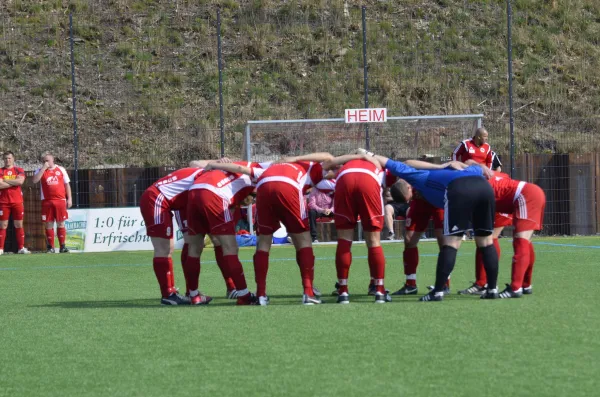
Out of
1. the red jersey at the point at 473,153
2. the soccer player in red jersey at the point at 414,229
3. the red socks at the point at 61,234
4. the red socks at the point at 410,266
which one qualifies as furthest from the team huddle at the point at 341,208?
the red socks at the point at 61,234

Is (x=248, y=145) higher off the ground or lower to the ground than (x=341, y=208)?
higher

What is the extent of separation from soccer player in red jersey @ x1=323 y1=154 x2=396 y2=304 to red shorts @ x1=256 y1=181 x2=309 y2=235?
0.39 metres

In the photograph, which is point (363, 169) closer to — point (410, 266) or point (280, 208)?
point (280, 208)

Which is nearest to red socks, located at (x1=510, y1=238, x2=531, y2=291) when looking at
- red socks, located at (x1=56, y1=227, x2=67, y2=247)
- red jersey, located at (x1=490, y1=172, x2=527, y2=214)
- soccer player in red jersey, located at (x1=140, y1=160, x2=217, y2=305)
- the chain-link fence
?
red jersey, located at (x1=490, y1=172, x2=527, y2=214)

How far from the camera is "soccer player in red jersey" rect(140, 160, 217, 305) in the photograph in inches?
395

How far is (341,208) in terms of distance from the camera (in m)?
9.48

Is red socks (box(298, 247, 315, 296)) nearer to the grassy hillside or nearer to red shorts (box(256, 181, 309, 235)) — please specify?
red shorts (box(256, 181, 309, 235))

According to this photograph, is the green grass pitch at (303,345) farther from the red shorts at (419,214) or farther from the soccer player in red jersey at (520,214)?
the red shorts at (419,214)

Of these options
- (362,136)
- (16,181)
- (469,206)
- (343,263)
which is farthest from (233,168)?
(362,136)

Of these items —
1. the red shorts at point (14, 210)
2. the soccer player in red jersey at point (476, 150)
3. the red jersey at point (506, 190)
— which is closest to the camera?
the red jersey at point (506, 190)

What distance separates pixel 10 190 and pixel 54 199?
1.03 metres

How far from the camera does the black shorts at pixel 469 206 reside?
29.5 feet

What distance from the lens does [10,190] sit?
20.4 metres

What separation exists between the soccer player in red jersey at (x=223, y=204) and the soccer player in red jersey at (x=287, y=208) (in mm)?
197
